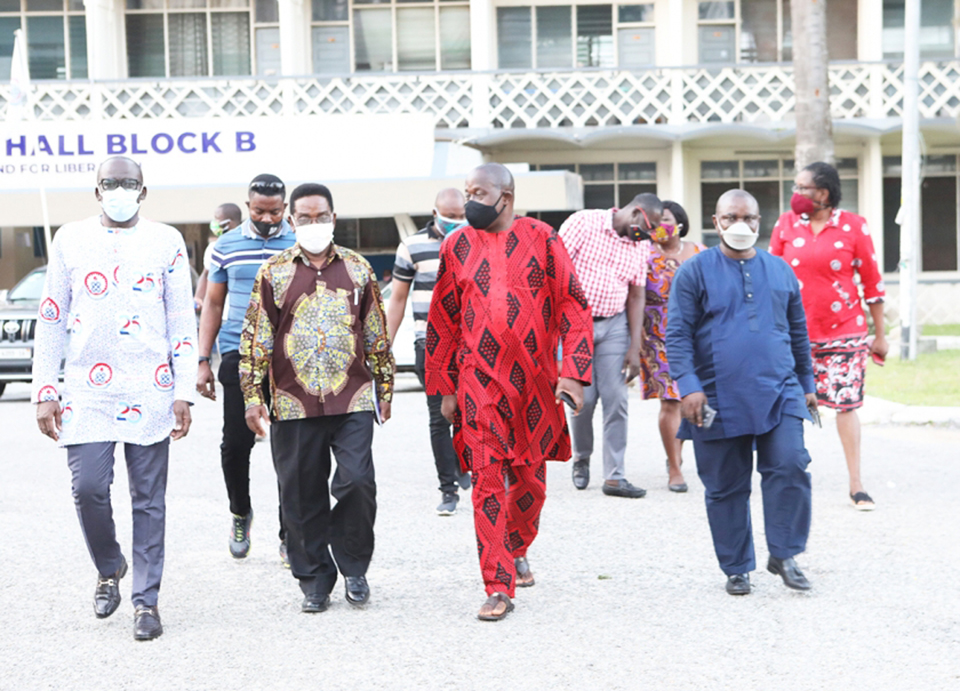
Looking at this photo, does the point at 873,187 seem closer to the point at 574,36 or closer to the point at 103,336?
the point at 574,36

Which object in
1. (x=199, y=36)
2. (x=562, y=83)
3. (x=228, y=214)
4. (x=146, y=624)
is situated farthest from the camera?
(x=199, y=36)

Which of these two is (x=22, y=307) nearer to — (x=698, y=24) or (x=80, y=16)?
(x=80, y=16)

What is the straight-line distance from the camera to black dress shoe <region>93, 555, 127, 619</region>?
5.57 meters

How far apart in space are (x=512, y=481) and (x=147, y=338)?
169 centimetres

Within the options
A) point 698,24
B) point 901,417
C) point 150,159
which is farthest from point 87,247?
point 698,24

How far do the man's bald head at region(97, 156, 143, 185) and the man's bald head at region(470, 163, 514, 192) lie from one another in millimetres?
1415

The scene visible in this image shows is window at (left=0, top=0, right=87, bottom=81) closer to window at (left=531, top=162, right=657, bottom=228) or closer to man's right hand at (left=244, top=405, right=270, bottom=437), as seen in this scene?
window at (left=531, top=162, right=657, bottom=228)

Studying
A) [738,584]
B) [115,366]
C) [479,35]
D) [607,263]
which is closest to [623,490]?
[607,263]

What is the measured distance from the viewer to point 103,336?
211 inches

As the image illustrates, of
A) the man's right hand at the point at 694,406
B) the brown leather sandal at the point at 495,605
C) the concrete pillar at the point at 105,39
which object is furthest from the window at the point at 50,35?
the brown leather sandal at the point at 495,605

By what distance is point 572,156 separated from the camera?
2645 cm

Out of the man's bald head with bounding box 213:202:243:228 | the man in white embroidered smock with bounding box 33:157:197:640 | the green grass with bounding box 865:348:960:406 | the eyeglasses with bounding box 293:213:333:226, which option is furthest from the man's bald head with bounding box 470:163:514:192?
the green grass with bounding box 865:348:960:406

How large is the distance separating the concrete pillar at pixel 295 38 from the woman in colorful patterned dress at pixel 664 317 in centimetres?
1717

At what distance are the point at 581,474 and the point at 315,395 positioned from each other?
3678 mm
